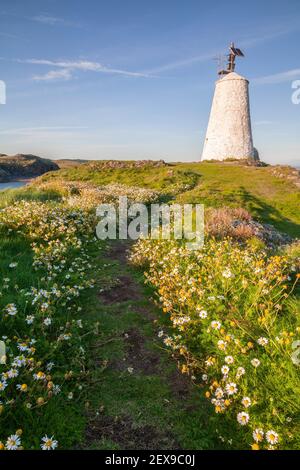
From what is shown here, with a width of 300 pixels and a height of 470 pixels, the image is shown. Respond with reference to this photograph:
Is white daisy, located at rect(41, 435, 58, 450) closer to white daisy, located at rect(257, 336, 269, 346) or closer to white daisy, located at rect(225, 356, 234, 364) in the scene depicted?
white daisy, located at rect(225, 356, 234, 364)

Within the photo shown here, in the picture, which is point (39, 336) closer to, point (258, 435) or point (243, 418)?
point (243, 418)

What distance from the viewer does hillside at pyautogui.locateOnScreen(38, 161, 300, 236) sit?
1775cm

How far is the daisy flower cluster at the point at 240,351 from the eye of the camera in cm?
359

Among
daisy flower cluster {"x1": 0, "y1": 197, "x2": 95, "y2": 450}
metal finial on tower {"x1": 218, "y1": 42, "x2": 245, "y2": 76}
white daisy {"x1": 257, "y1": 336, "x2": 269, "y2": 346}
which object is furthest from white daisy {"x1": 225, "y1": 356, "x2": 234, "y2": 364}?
metal finial on tower {"x1": 218, "y1": 42, "x2": 245, "y2": 76}

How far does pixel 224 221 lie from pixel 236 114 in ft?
138

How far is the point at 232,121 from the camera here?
4809cm

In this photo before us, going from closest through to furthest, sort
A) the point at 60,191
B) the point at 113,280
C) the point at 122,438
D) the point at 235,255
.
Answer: the point at 122,438 < the point at 235,255 < the point at 113,280 < the point at 60,191

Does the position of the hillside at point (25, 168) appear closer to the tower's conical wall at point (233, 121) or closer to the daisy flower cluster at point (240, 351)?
the tower's conical wall at point (233, 121)

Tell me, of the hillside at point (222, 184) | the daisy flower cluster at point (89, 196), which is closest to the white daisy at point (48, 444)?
the daisy flower cluster at point (89, 196)

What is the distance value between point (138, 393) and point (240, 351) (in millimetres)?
1518

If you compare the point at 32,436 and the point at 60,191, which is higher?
the point at 60,191
